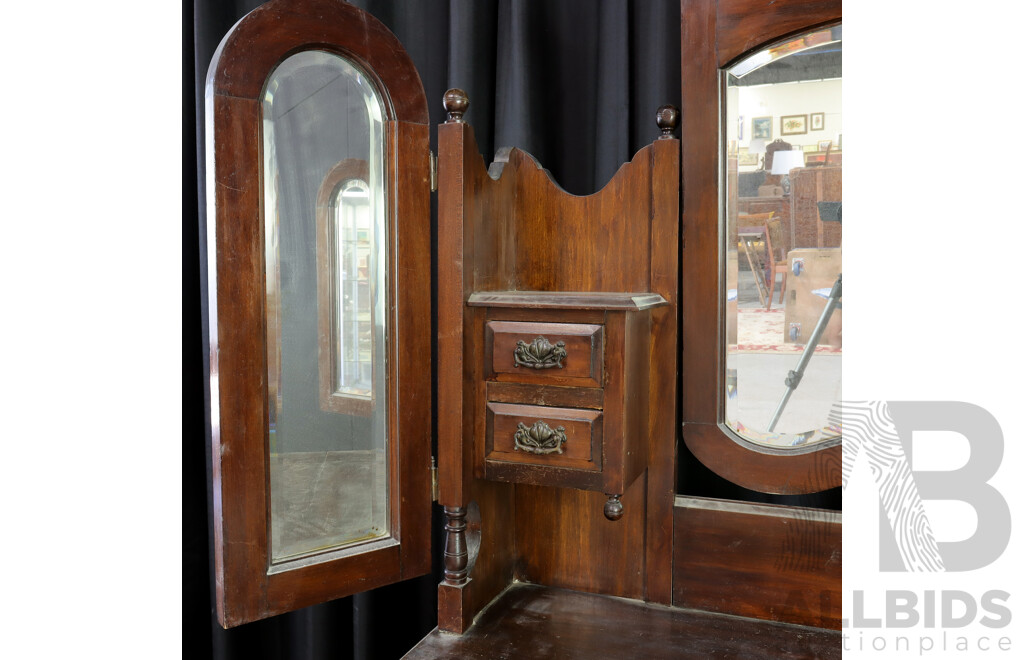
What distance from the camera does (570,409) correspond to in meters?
1.12

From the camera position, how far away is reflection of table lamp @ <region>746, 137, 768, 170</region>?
1.21m

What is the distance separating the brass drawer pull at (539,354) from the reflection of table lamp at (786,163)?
455 mm

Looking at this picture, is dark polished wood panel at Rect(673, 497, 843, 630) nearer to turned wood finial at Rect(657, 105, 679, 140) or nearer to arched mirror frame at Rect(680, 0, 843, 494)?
arched mirror frame at Rect(680, 0, 843, 494)

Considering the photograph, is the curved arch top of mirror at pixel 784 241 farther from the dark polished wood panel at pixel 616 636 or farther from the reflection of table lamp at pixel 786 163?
the dark polished wood panel at pixel 616 636

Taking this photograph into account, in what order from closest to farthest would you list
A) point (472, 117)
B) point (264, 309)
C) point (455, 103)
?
1. point (264, 309)
2. point (455, 103)
3. point (472, 117)

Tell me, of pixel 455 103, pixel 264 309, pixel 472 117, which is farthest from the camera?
pixel 472 117

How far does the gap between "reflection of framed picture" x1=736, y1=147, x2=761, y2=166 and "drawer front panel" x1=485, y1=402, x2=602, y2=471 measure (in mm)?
486

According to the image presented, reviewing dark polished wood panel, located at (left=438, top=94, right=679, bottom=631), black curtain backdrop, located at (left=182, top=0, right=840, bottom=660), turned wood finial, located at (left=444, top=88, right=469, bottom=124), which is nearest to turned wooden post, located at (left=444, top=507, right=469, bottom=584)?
dark polished wood panel, located at (left=438, top=94, right=679, bottom=631)

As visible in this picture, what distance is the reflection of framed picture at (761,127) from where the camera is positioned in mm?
1205

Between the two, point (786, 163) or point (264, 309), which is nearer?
point (264, 309)

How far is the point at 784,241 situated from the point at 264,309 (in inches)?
32.1

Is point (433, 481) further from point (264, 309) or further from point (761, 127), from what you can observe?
point (761, 127)

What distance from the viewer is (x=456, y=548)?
4.02 feet

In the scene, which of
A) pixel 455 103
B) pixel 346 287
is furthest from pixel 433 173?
pixel 346 287
